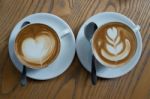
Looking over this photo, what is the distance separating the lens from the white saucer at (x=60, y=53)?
2.95 ft

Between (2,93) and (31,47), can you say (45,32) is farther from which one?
(2,93)

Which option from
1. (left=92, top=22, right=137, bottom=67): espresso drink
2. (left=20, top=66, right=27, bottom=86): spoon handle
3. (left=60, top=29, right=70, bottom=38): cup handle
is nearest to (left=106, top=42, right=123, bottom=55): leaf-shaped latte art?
(left=92, top=22, right=137, bottom=67): espresso drink

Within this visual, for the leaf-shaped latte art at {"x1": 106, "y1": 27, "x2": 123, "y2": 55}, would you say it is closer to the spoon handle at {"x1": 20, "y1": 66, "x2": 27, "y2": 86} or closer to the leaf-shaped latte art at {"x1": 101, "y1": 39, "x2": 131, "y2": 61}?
the leaf-shaped latte art at {"x1": 101, "y1": 39, "x2": 131, "y2": 61}

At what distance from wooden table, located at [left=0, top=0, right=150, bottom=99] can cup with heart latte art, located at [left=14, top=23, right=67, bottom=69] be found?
0.19 ft

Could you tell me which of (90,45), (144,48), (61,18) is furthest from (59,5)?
(144,48)

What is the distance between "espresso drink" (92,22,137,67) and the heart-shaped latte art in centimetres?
12

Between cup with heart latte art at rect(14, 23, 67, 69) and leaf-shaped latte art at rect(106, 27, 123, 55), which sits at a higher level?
leaf-shaped latte art at rect(106, 27, 123, 55)

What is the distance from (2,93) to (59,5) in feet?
0.94

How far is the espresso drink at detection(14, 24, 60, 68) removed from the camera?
34.6 inches

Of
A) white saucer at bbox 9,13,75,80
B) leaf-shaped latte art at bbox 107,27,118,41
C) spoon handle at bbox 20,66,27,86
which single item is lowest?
spoon handle at bbox 20,66,27,86

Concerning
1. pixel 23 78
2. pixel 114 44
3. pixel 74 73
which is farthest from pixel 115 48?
pixel 23 78

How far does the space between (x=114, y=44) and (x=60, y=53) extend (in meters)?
0.15

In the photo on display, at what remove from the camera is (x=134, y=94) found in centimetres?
91

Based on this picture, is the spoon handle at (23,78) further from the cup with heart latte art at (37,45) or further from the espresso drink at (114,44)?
the espresso drink at (114,44)
